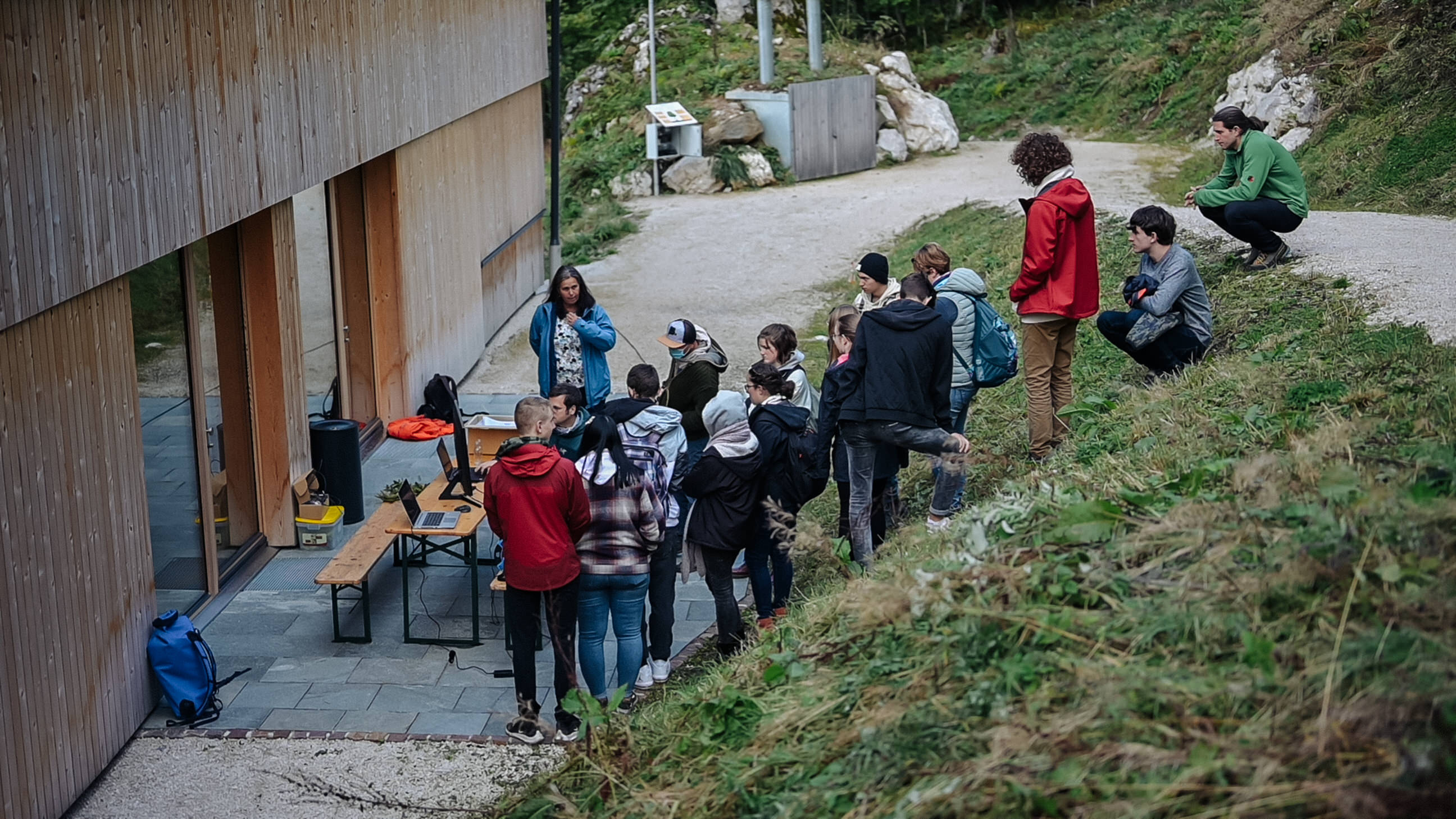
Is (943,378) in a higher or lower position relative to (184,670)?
higher

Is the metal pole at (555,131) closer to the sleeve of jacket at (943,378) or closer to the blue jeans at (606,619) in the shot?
the sleeve of jacket at (943,378)

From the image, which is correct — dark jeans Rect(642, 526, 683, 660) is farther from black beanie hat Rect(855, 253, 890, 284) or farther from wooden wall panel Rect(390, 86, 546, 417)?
wooden wall panel Rect(390, 86, 546, 417)

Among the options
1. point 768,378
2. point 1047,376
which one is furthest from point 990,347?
point 768,378

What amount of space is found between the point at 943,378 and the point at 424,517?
3.45 m

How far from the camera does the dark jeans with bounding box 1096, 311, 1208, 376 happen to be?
26.9 ft

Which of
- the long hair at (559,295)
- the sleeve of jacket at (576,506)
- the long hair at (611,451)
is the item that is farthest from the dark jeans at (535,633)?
the long hair at (559,295)

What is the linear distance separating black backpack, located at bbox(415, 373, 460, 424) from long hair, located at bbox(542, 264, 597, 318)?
8.08 ft

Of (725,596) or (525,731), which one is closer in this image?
(525,731)

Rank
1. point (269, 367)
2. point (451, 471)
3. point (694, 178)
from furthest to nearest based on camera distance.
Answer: point (694, 178), point (269, 367), point (451, 471)

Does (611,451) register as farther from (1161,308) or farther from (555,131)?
(555,131)

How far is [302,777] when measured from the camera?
6.58 m

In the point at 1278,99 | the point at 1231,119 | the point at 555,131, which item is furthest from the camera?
the point at 1278,99

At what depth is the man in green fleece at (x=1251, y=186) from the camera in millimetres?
9273

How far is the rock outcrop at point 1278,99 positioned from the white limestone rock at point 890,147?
679cm
